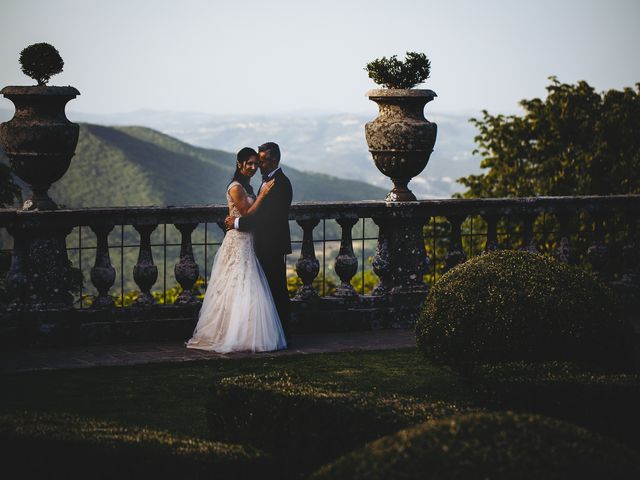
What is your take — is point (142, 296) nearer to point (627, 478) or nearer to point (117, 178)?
point (627, 478)

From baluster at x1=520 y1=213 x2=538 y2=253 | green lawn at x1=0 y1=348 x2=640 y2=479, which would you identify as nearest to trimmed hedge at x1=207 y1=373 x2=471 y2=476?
green lawn at x1=0 y1=348 x2=640 y2=479

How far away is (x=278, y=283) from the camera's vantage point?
1001cm

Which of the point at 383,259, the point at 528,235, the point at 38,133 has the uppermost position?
the point at 38,133

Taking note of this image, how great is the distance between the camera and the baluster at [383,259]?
11.0 meters

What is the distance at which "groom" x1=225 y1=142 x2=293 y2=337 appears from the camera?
32.2ft

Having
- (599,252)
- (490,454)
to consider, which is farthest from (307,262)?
(490,454)

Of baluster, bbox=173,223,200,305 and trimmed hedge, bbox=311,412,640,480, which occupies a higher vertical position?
baluster, bbox=173,223,200,305

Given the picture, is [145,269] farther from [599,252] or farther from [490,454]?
[490,454]

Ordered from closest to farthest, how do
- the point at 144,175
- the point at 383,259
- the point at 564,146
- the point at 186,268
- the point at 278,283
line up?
the point at 278,283 → the point at 186,268 → the point at 383,259 → the point at 564,146 → the point at 144,175

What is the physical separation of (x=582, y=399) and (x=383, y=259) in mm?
5293

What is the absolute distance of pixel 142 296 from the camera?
33.4ft

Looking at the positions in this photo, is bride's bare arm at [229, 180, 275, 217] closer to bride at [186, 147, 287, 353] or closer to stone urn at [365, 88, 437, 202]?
bride at [186, 147, 287, 353]

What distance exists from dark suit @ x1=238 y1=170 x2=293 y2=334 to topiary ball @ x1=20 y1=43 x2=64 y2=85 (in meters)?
2.13

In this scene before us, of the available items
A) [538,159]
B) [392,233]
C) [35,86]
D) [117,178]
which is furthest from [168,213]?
[117,178]
